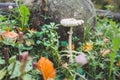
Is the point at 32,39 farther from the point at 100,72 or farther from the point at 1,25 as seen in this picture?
the point at 100,72

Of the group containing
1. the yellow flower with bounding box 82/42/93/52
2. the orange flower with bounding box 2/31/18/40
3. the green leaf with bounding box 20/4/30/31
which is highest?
the green leaf with bounding box 20/4/30/31

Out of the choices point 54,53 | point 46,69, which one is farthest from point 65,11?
point 46,69

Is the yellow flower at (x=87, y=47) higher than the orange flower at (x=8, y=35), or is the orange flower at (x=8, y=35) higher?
the orange flower at (x=8, y=35)

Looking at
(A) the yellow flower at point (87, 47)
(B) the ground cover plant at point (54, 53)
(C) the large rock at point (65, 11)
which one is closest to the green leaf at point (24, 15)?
(B) the ground cover plant at point (54, 53)

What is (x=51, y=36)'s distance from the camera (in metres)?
1.99

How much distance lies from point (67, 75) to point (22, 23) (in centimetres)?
58

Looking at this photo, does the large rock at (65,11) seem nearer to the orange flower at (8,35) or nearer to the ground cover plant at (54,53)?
the ground cover plant at (54,53)

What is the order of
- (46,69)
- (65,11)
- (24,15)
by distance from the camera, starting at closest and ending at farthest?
(46,69) < (24,15) < (65,11)

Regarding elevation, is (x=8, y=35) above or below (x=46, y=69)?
above

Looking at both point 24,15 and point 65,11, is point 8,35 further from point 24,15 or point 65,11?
point 65,11

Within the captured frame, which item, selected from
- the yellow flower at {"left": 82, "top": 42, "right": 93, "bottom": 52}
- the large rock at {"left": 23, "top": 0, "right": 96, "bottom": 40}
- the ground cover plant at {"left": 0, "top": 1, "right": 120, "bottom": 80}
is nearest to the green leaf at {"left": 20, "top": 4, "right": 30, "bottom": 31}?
the ground cover plant at {"left": 0, "top": 1, "right": 120, "bottom": 80}

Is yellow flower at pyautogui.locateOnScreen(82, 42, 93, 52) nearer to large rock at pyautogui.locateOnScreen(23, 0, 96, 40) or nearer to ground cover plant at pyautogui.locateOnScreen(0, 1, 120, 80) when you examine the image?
ground cover plant at pyautogui.locateOnScreen(0, 1, 120, 80)

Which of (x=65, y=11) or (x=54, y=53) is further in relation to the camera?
(x=65, y=11)

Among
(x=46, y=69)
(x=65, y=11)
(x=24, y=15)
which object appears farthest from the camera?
(x=65, y=11)
